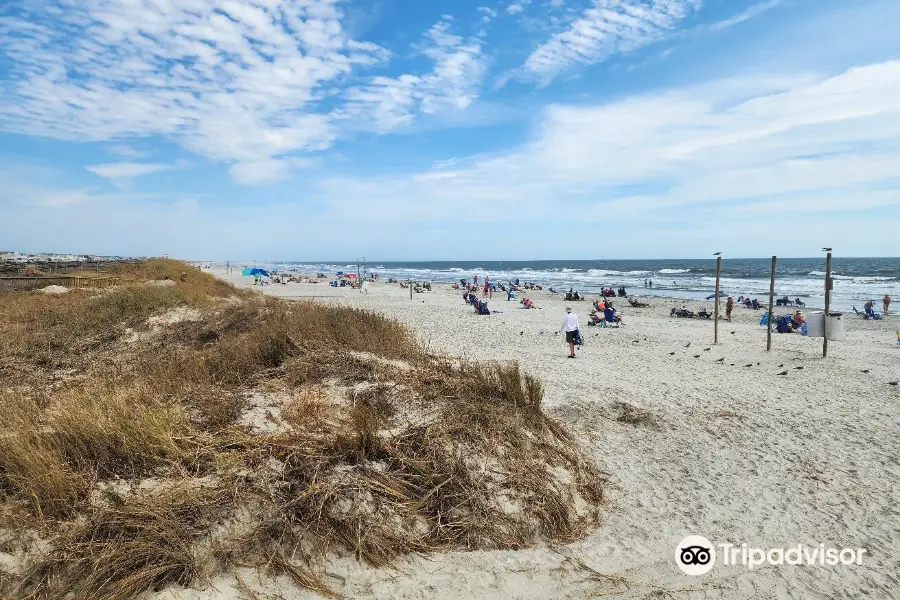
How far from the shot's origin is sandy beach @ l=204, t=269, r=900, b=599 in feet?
11.5

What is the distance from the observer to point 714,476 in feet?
17.3

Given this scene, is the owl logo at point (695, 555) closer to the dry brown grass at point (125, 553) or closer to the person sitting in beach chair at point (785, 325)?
the dry brown grass at point (125, 553)

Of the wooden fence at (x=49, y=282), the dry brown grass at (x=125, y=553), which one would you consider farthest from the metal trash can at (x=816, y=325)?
the wooden fence at (x=49, y=282)

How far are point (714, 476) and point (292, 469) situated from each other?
165 inches

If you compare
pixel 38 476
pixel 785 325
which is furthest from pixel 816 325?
pixel 38 476

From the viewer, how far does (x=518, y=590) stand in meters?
3.40

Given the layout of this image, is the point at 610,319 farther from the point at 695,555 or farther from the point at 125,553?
the point at 125,553

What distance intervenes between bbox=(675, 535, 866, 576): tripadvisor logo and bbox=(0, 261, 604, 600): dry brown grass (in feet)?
2.52

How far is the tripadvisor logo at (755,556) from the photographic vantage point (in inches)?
150

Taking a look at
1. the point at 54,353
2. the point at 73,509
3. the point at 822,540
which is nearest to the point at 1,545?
the point at 73,509

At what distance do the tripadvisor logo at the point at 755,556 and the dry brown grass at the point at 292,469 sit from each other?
77cm

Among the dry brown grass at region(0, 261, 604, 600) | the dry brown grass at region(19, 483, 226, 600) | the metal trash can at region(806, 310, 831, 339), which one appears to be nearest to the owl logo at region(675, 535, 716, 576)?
the dry brown grass at region(0, 261, 604, 600)

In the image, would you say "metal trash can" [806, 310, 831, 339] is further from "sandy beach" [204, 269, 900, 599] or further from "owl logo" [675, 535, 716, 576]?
"owl logo" [675, 535, 716, 576]

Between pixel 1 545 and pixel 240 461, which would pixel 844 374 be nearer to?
pixel 240 461
